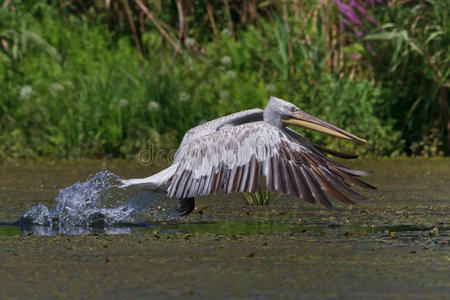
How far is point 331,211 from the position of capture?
6492mm

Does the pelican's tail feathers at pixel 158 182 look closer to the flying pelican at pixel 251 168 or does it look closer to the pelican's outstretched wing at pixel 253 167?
the flying pelican at pixel 251 168

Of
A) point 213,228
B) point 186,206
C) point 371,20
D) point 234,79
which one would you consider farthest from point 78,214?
point 371,20

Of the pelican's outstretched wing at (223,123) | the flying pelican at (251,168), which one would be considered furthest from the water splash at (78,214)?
the pelican's outstretched wing at (223,123)

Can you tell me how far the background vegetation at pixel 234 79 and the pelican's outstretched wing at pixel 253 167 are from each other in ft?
15.7

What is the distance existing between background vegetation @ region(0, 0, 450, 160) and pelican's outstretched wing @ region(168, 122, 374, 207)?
15.7 feet

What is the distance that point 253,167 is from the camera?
5387mm

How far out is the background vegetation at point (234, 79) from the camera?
34.1ft

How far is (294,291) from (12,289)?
3.57 feet

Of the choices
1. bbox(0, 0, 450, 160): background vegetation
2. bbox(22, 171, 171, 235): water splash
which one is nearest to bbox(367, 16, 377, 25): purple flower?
bbox(0, 0, 450, 160): background vegetation

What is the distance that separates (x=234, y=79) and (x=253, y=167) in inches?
Answer: 219

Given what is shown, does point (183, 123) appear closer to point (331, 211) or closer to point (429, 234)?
point (331, 211)

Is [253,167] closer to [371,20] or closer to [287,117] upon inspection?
[287,117]

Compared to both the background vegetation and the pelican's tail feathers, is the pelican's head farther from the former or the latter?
the background vegetation

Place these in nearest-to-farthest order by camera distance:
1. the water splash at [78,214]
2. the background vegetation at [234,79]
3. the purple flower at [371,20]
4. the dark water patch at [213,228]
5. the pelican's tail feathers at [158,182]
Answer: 1. the dark water patch at [213,228]
2. the pelican's tail feathers at [158,182]
3. the water splash at [78,214]
4. the background vegetation at [234,79]
5. the purple flower at [371,20]
